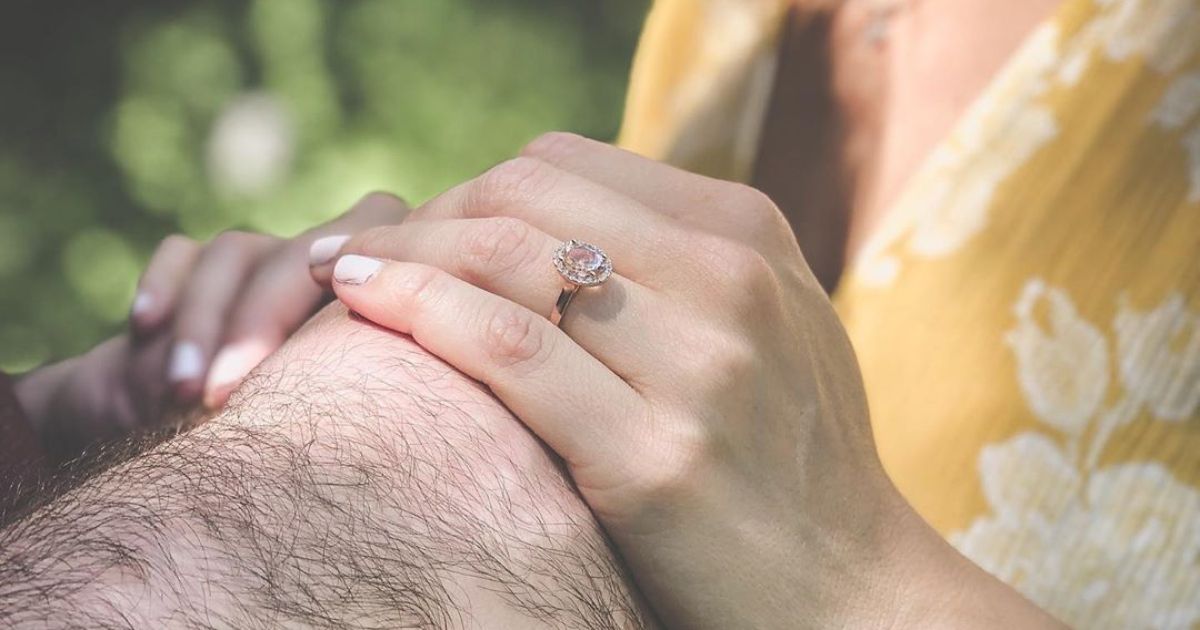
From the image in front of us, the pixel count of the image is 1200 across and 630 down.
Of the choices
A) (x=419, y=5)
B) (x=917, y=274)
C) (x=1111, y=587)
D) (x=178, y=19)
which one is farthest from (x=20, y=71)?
(x=1111, y=587)

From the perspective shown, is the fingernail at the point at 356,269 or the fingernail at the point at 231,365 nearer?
the fingernail at the point at 356,269

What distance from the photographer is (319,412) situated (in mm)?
683

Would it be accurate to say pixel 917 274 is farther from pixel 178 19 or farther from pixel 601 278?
pixel 178 19

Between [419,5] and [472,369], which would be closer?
[472,369]

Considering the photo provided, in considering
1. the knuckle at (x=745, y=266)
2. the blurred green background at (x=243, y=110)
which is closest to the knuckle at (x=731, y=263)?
the knuckle at (x=745, y=266)

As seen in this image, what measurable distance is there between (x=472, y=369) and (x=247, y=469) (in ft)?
0.46

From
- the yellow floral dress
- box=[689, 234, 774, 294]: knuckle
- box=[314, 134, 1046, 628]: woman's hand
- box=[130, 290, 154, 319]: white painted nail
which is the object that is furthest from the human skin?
the yellow floral dress

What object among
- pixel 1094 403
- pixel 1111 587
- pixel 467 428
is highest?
pixel 467 428

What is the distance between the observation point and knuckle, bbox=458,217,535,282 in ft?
2.33

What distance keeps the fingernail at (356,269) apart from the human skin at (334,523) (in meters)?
0.03

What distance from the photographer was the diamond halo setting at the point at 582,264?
27.0 inches

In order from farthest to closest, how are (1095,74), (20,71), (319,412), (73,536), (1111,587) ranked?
1. (20,71)
2. (1095,74)
3. (1111,587)
4. (319,412)
5. (73,536)

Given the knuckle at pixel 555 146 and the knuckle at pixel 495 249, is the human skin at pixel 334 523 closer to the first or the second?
the knuckle at pixel 495 249

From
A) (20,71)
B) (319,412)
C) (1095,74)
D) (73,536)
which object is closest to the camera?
(73,536)
